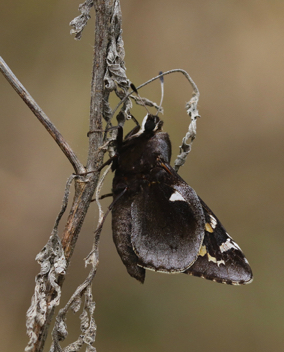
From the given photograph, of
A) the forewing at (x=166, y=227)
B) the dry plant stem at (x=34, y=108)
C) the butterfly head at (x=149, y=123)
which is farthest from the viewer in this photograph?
the butterfly head at (x=149, y=123)

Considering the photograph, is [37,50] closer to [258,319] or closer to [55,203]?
[55,203]

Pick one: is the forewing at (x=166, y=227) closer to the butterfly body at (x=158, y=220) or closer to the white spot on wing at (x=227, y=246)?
the butterfly body at (x=158, y=220)

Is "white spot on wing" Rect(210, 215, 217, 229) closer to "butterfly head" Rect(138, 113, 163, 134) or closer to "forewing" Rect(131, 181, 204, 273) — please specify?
"forewing" Rect(131, 181, 204, 273)

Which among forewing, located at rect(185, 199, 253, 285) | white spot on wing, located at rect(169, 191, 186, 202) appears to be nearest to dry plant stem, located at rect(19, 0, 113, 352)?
white spot on wing, located at rect(169, 191, 186, 202)

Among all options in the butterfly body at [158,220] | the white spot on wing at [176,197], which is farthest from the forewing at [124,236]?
the white spot on wing at [176,197]

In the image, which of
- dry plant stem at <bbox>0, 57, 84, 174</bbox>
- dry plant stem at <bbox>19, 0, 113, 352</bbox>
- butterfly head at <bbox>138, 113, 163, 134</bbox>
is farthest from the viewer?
butterfly head at <bbox>138, 113, 163, 134</bbox>

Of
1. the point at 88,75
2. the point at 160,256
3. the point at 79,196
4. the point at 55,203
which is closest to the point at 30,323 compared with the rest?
the point at 79,196

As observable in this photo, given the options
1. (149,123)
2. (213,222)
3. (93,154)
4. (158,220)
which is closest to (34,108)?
(93,154)

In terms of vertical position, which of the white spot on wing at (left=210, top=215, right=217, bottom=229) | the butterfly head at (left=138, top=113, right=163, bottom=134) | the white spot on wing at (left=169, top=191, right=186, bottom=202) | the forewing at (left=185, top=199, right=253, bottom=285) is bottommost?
the forewing at (left=185, top=199, right=253, bottom=285)
